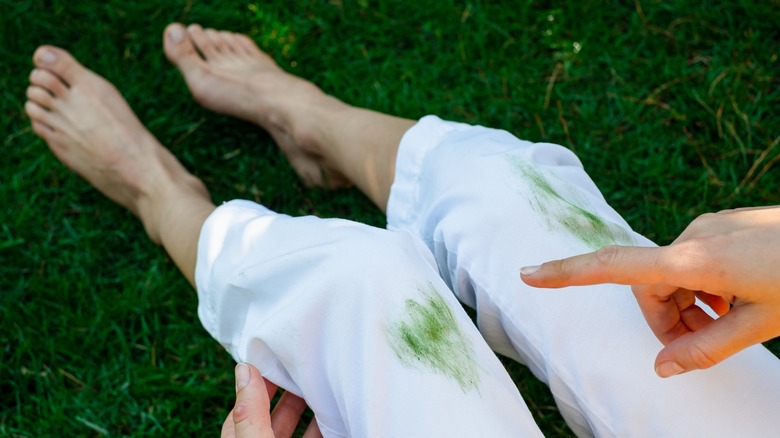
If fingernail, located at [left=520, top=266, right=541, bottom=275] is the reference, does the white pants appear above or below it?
below

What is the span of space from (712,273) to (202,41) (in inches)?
62.2

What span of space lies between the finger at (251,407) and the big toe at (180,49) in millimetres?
1138

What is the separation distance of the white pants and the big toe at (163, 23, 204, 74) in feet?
2.84

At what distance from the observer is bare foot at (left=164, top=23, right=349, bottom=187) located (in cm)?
186

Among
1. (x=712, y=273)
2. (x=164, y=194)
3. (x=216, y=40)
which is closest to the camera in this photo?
(x=712, y=273)

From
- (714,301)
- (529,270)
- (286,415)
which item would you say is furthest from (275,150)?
(714,301)

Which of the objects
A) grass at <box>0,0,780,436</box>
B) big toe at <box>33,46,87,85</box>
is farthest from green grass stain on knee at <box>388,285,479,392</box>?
big toe at <box>33,46,87,85</box>

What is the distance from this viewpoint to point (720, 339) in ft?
3.00

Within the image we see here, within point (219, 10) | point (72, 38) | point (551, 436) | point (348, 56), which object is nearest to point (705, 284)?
point (551, 436)

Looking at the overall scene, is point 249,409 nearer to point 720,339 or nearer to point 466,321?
point 466,321

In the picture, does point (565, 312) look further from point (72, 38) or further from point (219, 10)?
point (72, 38)

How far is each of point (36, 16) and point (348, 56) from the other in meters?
0.85

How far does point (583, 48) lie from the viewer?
2006 mm

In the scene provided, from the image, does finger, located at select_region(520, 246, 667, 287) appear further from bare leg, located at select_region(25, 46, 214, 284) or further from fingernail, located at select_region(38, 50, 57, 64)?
fingernail, located at select_region(38, 50, 57, 64)
